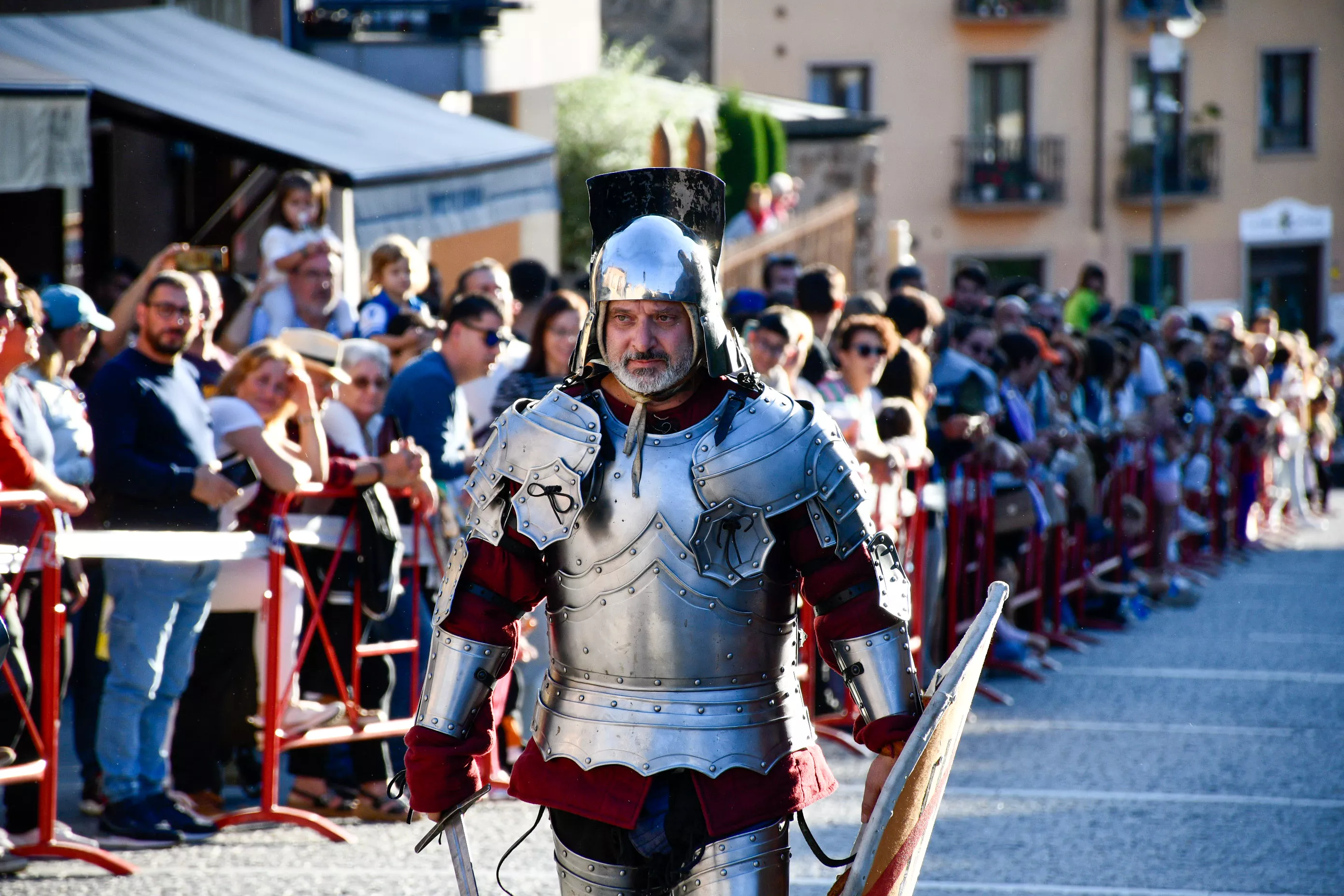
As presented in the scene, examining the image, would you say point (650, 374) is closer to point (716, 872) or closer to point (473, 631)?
point (473, 631)

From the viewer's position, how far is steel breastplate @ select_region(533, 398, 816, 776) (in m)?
3.52

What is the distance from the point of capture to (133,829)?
580cm

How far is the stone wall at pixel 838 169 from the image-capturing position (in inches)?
838

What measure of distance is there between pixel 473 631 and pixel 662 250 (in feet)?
2.74

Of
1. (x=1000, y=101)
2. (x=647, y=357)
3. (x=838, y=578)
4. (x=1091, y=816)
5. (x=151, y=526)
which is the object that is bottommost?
(x=1091, y=816)

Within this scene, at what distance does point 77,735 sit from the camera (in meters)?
6.18

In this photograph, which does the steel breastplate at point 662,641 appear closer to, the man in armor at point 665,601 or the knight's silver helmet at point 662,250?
the man in armor at point 665,601

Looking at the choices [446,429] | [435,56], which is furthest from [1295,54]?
[446,429]

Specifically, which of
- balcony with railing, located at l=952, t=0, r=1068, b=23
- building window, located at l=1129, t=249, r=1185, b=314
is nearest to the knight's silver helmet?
balcony with railing, located at l=952, t=0, r=1068, b=23

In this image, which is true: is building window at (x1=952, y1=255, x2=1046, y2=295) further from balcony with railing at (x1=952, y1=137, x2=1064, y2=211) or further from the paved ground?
the paved ground

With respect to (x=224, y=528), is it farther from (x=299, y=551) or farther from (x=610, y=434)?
(x=610, y=434)

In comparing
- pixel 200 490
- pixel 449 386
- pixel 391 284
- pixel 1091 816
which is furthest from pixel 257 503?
pixel 1091 816

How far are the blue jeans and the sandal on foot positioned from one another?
607 millimetres

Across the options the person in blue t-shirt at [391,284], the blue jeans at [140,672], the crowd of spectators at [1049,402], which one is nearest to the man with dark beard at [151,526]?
the blue jeans at [140,672]
